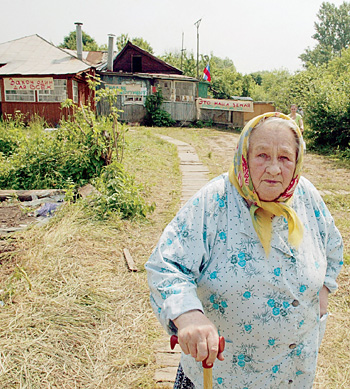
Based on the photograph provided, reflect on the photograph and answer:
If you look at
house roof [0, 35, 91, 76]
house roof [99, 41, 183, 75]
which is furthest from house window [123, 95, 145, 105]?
house roof [99, 41, 183, 75]

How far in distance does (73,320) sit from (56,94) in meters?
15.8

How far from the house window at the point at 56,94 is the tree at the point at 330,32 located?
47.9m

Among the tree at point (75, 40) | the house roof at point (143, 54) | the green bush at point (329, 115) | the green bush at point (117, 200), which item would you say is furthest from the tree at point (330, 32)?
the green bush at point (117, 200)

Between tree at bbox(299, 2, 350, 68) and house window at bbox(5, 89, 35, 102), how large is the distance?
48.6 meters

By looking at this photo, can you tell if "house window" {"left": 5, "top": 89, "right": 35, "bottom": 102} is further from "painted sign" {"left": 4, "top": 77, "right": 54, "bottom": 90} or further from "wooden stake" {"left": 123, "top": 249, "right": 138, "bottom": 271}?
"wooden stake" {"left": 123, "top": 249, "right": 138, "bottom": 271}

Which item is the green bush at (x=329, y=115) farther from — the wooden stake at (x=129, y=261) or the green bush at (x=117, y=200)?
the wooden stake at (x=129, y=261)

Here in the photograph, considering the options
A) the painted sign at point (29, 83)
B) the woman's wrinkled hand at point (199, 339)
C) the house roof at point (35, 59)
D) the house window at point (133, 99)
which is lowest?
the woman's wrinkled hand at point (199, 339)

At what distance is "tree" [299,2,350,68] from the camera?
54250mm

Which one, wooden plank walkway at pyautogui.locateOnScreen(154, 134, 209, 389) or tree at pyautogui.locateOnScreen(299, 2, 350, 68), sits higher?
tree at pyautogui.locateOnScreen(299, 2, 350, 68)

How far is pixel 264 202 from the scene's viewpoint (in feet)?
4.58

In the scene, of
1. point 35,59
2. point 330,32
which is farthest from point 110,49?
point 330,32

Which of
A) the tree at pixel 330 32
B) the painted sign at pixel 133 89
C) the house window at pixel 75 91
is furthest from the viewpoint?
the tree at pixel 330 32

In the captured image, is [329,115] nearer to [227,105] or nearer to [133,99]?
[227,105]

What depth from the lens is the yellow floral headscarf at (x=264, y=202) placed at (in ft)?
4.47
